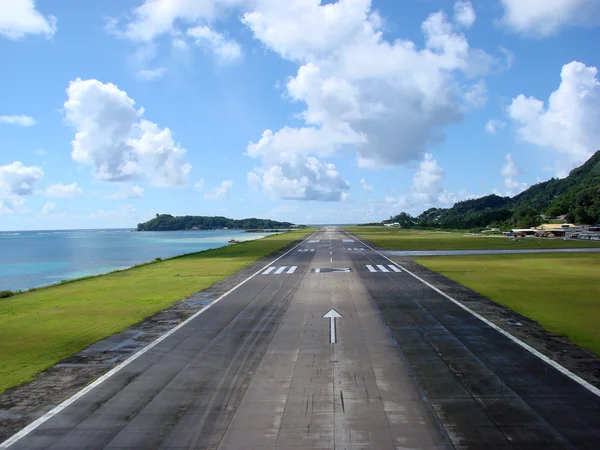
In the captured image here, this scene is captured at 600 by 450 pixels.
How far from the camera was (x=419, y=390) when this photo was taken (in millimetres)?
8562

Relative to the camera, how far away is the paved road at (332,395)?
6773 mm

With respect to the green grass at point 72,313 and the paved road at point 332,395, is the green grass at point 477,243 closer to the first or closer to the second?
the green grass at point 72,313

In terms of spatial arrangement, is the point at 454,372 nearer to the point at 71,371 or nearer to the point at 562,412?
the point at 562,412

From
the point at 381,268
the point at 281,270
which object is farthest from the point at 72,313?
the point at 381,268

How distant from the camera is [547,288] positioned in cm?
2189

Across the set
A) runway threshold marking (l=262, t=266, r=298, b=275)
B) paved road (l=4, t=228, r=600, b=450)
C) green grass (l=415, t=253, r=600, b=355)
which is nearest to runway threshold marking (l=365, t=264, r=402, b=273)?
green grass (l=415, t=253, r=600, b=355)

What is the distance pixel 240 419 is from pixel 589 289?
21.4 m

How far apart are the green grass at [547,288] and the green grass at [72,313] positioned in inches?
590

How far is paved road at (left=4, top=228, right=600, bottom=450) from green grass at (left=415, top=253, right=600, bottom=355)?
9.60 feet

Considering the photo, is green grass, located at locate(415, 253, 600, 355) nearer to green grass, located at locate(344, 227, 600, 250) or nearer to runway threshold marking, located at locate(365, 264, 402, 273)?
runway threshold marking, located at locate(365, 264, 402, 273)

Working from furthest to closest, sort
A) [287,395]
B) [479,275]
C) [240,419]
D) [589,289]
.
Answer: [479,275] → [589,289] → [287,395] → [240,419]

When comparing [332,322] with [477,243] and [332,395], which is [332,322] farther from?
[477,243]

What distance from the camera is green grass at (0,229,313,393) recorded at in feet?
37.2

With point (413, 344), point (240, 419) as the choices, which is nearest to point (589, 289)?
point (413, 344)
